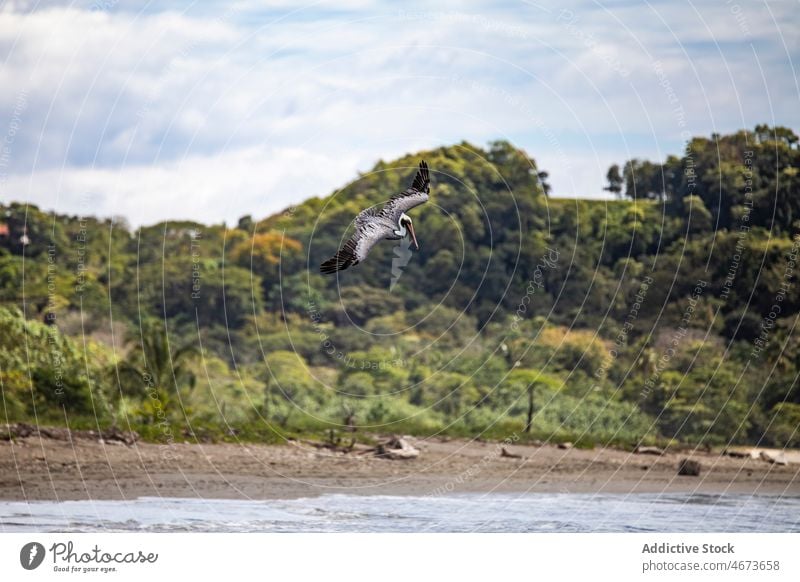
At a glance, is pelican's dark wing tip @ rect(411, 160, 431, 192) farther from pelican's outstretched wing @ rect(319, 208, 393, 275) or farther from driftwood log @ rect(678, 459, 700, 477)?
driftwood log @ rect(678, 459, 700, 477)

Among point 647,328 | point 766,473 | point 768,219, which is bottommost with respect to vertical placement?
point 766,473

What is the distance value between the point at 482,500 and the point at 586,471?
5.92 metres

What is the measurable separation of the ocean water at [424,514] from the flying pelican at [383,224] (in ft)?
37.3

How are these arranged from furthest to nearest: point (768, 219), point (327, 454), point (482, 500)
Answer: point (768, 219), point (327, 454), point (482, 500)

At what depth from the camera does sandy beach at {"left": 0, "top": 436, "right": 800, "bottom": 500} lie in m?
45.2

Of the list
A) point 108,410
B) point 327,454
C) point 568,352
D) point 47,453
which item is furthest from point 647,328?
point 47,453

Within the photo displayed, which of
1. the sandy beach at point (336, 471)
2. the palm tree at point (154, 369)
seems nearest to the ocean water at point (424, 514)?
the sandy beach at point (336, 471)

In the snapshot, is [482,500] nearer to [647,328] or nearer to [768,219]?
[647,328]

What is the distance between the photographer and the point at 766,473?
183 feet

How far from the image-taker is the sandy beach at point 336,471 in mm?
45188

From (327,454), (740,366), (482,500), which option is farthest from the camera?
(740,366)

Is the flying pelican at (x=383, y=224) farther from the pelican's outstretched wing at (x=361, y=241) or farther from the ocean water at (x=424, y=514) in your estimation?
the ocean water at (x=424, y=514)
